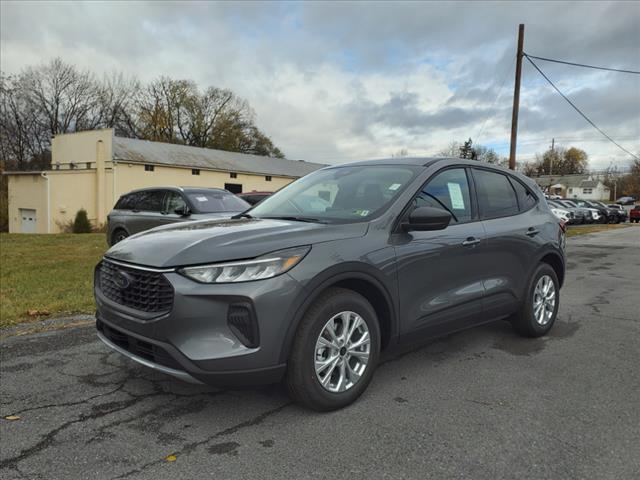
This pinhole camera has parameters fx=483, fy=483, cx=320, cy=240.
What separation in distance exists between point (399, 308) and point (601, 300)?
485cm

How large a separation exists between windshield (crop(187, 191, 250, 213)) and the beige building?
22.1 m

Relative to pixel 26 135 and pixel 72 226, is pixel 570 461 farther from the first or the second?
pixel 26 135

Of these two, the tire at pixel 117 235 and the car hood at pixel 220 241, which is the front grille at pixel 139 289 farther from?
the tire at pixel 117 235

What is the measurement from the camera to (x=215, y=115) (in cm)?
5509

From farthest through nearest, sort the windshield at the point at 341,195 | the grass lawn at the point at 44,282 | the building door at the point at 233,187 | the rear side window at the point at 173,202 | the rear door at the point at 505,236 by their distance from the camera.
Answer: the building door at the point at 233,187
the rear side window at the point at 173,202
the grass lawn at the point at 44,282
the rear door at the point at 505,236
the windshield at the point at 341,195

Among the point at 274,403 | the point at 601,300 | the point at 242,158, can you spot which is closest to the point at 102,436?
the point at 274,403

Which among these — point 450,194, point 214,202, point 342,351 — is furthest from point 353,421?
point 214,202

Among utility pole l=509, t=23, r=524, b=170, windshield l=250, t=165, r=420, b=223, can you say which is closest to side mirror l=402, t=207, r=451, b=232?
windshield l=250, t=165, r=420, b=223

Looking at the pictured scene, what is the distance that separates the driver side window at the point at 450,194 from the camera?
3786 millimetres

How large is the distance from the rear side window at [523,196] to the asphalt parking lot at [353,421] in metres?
1.40

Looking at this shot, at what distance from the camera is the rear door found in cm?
420

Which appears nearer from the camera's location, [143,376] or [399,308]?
[399,308]

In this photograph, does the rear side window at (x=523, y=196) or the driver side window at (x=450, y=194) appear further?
the rear side window at (x=523, y=196)

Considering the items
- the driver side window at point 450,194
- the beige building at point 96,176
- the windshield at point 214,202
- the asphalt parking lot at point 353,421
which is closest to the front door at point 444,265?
the driver side window at point 450,194
